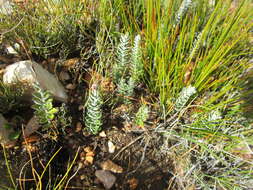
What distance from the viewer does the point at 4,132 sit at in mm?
850

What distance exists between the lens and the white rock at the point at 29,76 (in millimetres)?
919

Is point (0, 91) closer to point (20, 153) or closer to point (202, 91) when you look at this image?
point (20, 153)

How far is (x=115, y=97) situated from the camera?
1.16 metres

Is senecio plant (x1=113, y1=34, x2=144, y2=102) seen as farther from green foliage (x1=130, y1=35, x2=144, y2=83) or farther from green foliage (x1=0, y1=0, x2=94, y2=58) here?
green foliage (x1=0, y1=0, x2=94, y2=58)

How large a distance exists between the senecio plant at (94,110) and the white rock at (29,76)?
9.3 inches

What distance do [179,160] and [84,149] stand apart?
0.51 meters

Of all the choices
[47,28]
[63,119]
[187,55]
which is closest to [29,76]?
[63,119]

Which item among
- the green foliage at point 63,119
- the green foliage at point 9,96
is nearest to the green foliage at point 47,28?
the green foliage at point 9,96

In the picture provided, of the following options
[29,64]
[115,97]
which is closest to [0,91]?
[29,64]

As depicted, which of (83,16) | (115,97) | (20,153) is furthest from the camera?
(83,16)

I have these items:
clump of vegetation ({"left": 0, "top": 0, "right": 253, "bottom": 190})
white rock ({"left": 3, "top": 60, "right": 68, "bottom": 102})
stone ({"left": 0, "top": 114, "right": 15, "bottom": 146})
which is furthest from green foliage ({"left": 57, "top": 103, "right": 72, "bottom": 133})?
stone ({"left": 0, "top": 114, "right": 15, "bottom": 146})

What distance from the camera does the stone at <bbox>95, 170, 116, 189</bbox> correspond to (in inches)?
35.8

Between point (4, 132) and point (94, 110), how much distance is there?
412 millimetres

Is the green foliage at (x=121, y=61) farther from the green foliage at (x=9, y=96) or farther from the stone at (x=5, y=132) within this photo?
the stone at (x=5, y=132)
